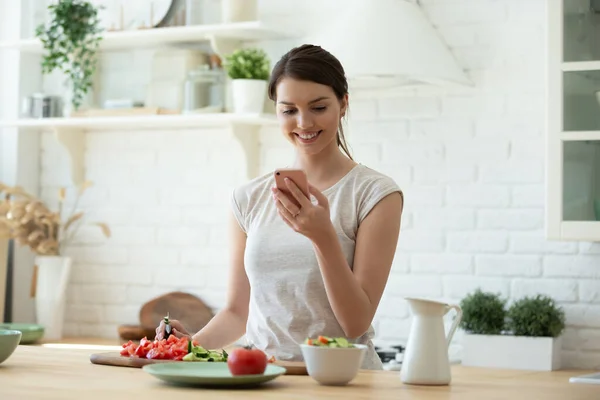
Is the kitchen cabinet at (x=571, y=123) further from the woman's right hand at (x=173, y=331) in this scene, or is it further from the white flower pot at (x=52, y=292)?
the white flower pot at (x=52, y=292)

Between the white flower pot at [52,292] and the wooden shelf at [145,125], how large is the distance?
0.38 meters

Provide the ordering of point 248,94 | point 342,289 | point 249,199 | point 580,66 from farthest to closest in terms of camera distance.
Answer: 1. point 248,94
2. point 580,66
3. point 249,199
4. point 342,289

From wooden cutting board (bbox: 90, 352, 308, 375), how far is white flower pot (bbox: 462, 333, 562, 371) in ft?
4.75

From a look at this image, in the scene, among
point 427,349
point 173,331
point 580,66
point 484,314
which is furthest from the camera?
point 484,314

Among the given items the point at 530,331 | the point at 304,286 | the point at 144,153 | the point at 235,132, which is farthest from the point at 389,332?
the point at 304,286

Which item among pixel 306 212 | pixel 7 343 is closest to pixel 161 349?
pixel 7 343

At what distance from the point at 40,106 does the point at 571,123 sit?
87.5 inches

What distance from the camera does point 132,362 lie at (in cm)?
197

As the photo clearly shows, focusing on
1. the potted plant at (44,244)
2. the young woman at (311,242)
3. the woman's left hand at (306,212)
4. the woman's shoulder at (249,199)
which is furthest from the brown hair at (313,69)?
the potted plant at (44,244)

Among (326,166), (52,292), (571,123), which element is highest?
(571,123)

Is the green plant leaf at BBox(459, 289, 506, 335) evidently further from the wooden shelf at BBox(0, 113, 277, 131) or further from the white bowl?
the white bowl

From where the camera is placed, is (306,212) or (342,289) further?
(342,289)

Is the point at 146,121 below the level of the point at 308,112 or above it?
above

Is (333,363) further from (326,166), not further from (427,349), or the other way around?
(326,166)
